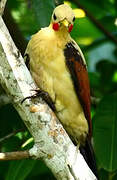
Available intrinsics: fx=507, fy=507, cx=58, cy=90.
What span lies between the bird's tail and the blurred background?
2.7 inches

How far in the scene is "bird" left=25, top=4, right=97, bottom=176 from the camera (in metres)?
3.50

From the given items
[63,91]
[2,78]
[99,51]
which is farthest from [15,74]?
[99,51]

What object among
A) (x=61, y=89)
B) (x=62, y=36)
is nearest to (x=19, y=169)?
(x=61, y=89)

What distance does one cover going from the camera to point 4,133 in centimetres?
435

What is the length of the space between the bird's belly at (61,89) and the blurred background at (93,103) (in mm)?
413

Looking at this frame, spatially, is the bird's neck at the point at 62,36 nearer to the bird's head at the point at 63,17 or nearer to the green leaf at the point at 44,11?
the bird's head at the point at 63,17

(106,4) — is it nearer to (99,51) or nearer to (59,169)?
(99,51)

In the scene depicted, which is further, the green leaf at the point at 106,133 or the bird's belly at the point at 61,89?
the green leaf at the point at 106,133

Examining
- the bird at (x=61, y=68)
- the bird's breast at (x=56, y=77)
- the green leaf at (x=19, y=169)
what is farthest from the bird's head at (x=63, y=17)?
the green leaf at (x=19, y=169)

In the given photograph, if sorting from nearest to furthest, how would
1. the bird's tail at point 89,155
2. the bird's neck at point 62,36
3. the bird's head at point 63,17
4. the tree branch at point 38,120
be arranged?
the tree branch at point 38,120 → the bird's head at point 63,17 → the bird's neck at point 62,36 → the bird's tail at point 89,155

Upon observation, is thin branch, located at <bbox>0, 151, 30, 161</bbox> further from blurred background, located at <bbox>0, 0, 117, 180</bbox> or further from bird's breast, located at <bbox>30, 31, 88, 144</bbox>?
blurred background, located at <bbox>0, 0, 117, 180</bbox>

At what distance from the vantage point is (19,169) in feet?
12.6

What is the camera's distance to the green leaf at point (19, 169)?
3797mm

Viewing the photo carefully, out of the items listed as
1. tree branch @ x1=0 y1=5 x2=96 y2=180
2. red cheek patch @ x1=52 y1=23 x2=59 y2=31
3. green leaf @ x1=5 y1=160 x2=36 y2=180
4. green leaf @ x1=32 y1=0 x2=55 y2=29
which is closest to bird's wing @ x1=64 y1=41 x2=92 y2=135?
red cheek patch @ x1=52 y1=23 x2=59 y2=31
